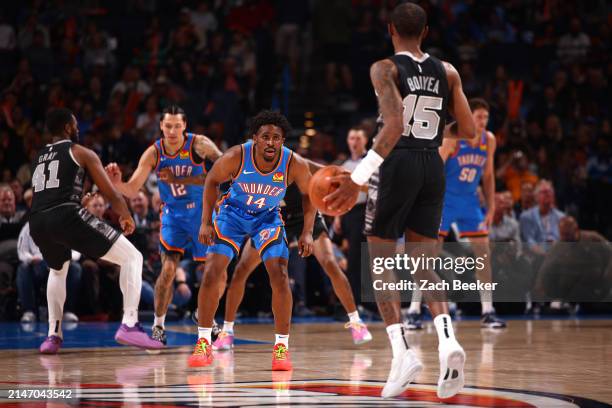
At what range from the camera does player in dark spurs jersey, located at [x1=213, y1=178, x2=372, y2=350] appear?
7.71m

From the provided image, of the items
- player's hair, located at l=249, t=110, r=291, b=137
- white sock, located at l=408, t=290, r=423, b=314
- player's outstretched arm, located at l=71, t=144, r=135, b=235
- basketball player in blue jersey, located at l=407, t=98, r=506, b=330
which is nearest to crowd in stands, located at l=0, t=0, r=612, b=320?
white sock, located at l=408, t=290, r=423, b=314

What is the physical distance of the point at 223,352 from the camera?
8023 mm

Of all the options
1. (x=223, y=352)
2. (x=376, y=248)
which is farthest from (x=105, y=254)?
(x=376, y=248)

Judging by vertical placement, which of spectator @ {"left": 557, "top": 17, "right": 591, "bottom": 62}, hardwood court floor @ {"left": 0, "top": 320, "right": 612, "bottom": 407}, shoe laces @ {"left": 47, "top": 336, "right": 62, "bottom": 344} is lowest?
hardwood court floor @ {"left": 0, "top": 320, "right": 612, "bottom": 407}

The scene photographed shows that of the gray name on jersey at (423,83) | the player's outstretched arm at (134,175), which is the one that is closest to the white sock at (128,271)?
the player's outstretched arm at (134,175)

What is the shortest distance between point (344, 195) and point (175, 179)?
145 inches

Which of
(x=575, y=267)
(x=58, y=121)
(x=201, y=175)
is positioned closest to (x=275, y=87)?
(x=575, y=267)

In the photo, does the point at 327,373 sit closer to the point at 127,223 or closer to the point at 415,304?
the point at 127,223

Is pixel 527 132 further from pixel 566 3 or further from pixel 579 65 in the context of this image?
pixel 566 3

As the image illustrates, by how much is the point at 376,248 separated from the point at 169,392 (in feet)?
4.52

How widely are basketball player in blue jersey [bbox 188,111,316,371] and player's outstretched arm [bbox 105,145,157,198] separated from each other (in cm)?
138

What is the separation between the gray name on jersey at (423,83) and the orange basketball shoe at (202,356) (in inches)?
100

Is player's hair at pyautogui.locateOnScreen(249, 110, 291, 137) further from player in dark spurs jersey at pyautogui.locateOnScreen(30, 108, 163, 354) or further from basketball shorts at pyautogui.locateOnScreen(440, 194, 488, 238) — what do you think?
basketball shorts at pyautogui.locateOnScreen(440, 194, 488, 238)

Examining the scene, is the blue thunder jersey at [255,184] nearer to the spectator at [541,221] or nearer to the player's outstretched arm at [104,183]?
the player's outstretched arm at [104,183]
